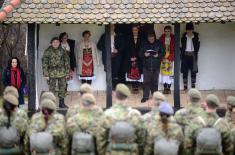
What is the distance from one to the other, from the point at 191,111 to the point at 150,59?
4.46 m

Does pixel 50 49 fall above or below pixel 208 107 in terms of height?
above

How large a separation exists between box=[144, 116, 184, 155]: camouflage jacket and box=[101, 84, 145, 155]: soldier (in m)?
0.14

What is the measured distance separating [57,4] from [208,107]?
5656 millimetres

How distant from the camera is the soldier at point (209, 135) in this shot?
10.4 m

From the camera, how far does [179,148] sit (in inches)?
421

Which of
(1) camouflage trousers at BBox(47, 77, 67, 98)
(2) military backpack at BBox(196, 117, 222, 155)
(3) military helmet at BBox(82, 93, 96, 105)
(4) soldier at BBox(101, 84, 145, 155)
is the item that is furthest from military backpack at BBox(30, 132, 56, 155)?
(1) camouflage trousers at BBox(47, 77, 67, 98)

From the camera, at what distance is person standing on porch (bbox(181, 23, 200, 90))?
16.0m

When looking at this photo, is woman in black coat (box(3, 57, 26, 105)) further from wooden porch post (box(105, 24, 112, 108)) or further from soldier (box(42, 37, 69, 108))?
wooden porch post (box(105, 24, 112, 108))

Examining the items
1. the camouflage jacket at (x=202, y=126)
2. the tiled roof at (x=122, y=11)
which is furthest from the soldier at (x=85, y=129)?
the tiled roof at (x=122, y=11)

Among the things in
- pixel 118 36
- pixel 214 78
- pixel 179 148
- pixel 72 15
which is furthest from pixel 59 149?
pixel 214 78

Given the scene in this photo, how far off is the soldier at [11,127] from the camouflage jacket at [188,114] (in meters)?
2.85

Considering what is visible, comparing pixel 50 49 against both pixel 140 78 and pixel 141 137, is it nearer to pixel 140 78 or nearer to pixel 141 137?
pixel 140 78

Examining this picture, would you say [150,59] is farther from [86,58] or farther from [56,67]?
[56,67]

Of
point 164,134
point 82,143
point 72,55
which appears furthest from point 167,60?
point 82,143
